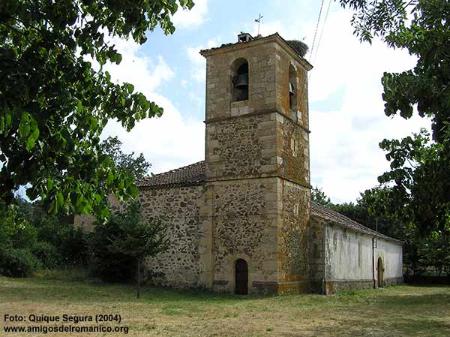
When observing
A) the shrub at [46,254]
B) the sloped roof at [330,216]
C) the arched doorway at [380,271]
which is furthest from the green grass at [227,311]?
the arched doorway at [380,271]

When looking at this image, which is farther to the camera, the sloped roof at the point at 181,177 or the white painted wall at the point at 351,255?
the white painted wall at the point at 351,255

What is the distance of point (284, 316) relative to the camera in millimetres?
12492

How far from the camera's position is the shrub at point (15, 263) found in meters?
22.4

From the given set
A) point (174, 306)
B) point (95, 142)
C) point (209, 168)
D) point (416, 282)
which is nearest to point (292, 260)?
point (209, 168)

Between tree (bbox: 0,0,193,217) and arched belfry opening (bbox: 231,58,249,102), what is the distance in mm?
15179

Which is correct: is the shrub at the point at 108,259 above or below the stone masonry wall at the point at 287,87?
below

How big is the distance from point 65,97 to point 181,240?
52.6 ft

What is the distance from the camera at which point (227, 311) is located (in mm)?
13289

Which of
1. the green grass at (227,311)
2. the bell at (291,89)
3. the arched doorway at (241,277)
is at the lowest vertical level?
the green grass at (227,311)

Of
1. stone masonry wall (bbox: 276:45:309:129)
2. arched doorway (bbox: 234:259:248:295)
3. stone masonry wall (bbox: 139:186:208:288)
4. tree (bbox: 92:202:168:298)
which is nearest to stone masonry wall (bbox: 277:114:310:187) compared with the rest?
stone masonry wall (bbox: 276:45:309:129)

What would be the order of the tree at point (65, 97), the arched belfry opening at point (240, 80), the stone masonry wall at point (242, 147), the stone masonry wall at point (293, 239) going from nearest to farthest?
the tree at point (65, 97)
the stone masonry wall at point (293, 239)
the stone masonry wall at point (242, 147)
the arched belfry opening at point (240, 80)

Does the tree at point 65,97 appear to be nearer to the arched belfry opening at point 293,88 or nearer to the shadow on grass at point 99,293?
the shadow on grass at point 99,293

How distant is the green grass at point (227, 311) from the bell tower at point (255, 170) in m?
1.20

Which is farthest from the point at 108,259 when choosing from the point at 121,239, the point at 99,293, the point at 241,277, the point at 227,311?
the point at 227,311
